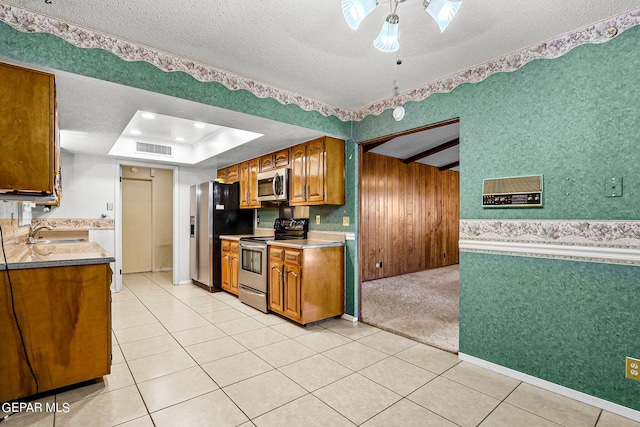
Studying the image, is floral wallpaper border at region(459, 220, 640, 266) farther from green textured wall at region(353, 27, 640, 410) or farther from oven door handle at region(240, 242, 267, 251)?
oven door handle at region(240, 242, 267, 251)

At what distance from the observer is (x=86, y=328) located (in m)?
2.18

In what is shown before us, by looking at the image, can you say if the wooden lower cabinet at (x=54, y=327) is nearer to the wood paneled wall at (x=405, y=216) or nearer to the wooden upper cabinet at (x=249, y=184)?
the wooden upper cabinet at (x=249, y=184)

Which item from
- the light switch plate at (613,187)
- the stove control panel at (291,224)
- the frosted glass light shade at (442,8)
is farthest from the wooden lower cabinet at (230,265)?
the light switch plate at (613,187)

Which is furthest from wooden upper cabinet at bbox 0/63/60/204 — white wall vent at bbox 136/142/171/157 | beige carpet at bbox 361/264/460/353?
beige carpet at bbox 361/264/460/353

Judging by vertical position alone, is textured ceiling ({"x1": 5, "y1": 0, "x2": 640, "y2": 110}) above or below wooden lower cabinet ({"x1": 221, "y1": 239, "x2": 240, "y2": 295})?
above

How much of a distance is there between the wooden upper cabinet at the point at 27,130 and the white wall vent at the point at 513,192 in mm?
3197

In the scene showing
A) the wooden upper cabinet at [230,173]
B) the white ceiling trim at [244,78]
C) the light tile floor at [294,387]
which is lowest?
the light tile floor at [294,387]

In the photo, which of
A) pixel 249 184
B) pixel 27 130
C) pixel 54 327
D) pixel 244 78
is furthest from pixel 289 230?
pixel 27 130

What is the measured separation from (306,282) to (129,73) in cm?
249

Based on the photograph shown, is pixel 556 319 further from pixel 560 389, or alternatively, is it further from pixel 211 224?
pixel 211 224

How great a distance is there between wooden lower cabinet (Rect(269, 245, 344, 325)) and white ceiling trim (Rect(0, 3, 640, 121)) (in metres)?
1.69

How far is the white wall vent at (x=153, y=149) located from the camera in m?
4.90

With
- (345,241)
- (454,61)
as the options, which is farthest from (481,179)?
(345,241)

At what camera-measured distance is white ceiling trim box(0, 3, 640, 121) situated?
1.98 m
